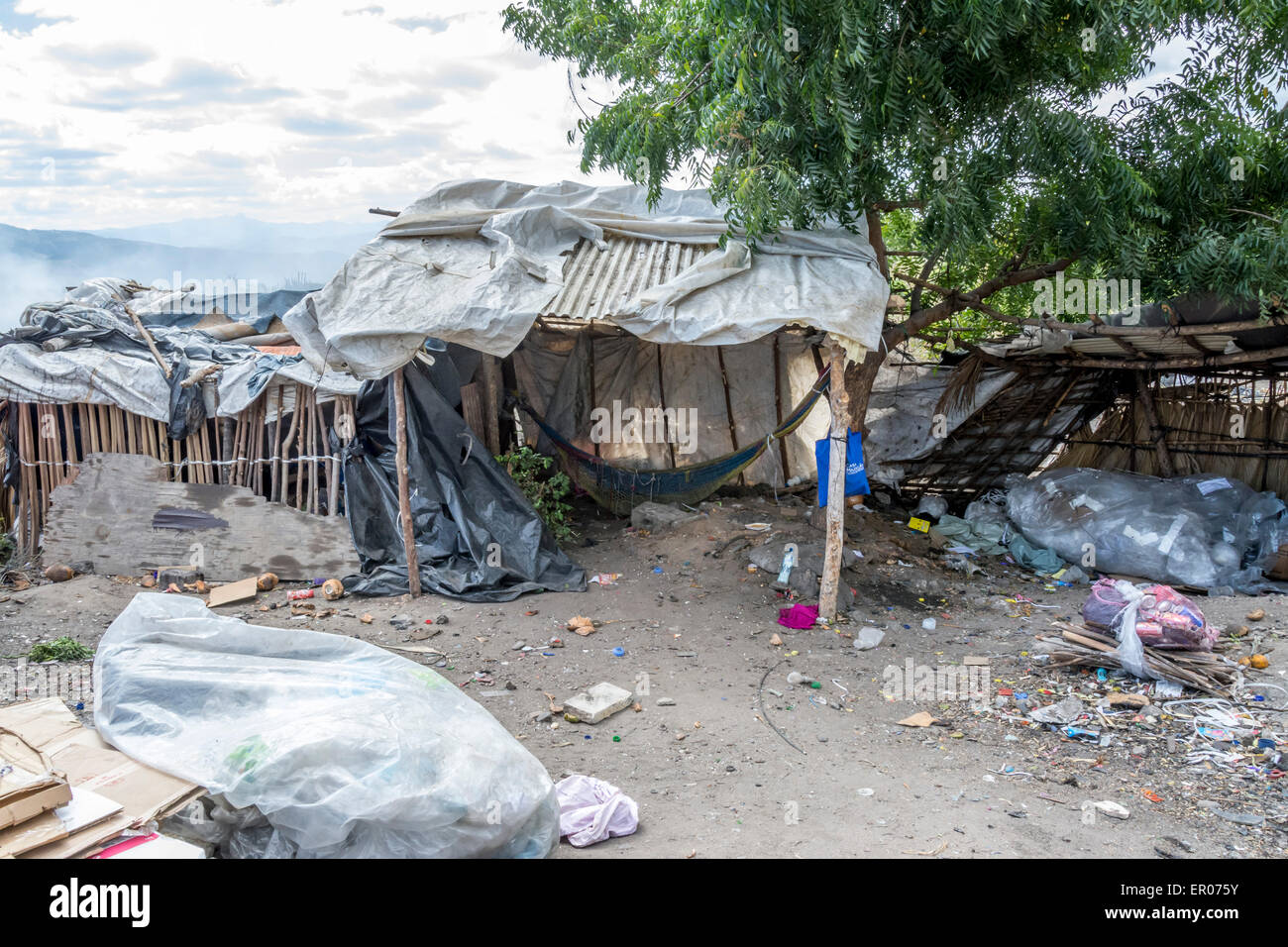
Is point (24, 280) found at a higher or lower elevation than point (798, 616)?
higher

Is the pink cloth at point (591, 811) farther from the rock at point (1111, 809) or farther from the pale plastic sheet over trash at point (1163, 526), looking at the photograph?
the pale plastic sheet over trash at point (1163, 526)

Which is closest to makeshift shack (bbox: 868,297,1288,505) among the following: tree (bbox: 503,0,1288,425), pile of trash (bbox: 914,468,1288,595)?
pile of trash (bbox: 914,468,1288,595)

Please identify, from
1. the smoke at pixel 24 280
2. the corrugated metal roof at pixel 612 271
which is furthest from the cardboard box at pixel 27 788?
the smoke at pixel 24 280

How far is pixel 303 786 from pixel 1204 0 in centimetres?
625

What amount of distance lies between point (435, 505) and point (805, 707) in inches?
141

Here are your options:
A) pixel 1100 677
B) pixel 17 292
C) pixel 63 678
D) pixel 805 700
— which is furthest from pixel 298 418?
pixel 17 292

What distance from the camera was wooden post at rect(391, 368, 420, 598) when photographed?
20.6ft

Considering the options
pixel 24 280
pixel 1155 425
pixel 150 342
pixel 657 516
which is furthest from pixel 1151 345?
pixel 24 280

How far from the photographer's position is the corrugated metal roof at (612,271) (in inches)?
235

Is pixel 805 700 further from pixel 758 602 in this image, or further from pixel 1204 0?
pixel 1204 0

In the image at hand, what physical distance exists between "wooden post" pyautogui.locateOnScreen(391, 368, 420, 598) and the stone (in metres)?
2.16

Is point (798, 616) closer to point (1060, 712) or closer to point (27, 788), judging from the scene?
point (1060, 712)

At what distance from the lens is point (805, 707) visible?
15.7 feet
